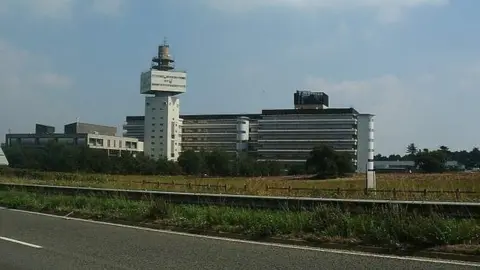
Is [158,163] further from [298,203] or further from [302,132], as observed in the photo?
[298,203]

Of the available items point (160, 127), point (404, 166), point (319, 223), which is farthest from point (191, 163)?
point (319, 223)

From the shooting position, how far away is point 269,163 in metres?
158

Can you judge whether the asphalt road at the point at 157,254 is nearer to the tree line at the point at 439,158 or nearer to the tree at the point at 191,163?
the tree line at the point at 439,158

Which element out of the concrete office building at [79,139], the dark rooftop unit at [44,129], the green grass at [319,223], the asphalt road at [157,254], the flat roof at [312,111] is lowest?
the asphalt road at [157,254]

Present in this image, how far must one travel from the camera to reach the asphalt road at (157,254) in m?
9.20

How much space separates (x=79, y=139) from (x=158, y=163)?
1423 inches

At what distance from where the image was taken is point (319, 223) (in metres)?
12.5

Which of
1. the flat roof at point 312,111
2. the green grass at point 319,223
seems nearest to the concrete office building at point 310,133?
the flat roof at point 312,111

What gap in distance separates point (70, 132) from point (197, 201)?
169609 mm

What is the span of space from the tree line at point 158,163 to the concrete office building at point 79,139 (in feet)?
78.9

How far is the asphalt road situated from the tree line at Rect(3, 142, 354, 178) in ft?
300

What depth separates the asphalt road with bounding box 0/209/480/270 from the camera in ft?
30.2

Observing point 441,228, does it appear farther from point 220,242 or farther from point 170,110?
point 170,110

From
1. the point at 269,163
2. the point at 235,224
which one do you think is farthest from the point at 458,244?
the point at 269,163
